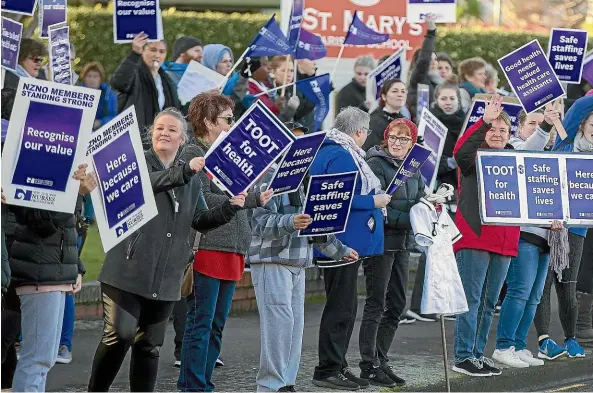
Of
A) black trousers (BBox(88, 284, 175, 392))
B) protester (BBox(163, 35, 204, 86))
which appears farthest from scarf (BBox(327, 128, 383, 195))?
protester (BBox(163, 35, 204, 86))

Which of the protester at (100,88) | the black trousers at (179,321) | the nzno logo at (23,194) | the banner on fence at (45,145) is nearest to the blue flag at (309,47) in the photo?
the protester at (100,88)

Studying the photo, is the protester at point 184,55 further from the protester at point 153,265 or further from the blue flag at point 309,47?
the protester at point 153,265

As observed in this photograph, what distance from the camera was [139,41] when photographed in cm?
1097

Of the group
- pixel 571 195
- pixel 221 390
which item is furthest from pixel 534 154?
pixel 221 390

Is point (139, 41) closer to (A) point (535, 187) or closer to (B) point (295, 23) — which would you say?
(B) point (295, 23)

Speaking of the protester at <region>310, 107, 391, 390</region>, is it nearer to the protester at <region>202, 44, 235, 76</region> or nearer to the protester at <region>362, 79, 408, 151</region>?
the protester at <region>362, 79, 408, 151</region>

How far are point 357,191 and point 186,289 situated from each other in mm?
1603

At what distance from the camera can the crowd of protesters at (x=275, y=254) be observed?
7391 millimetres

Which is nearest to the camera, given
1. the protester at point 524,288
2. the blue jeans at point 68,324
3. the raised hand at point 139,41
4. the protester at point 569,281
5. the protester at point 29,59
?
the blue jeans at point 68,324

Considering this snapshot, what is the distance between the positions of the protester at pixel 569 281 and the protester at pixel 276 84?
9.07 ft

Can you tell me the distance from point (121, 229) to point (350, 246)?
234 centimetres

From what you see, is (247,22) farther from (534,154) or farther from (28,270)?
(28,270)

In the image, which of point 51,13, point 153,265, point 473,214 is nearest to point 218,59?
point 51,13

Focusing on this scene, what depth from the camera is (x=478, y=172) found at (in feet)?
30.7
